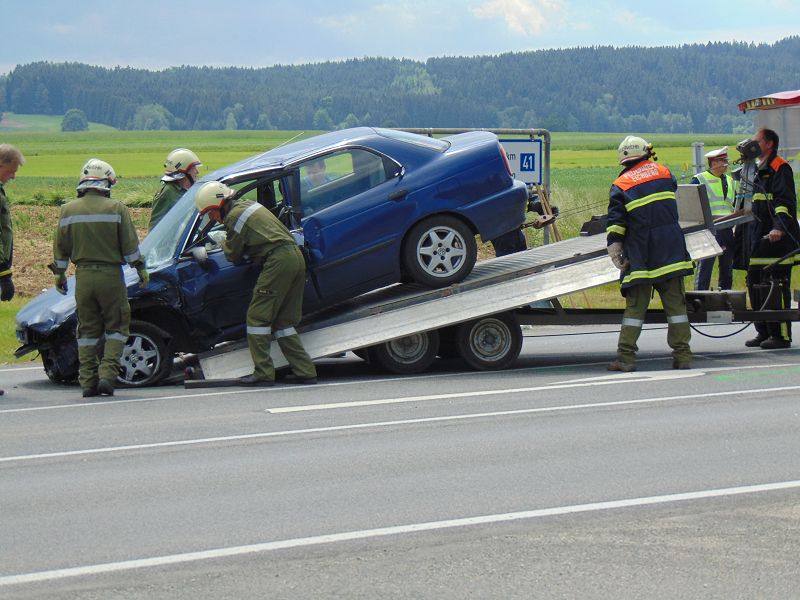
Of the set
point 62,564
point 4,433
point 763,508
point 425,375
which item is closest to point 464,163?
point 425,375

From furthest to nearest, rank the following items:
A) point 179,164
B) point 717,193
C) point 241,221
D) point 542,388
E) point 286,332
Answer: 1. point 717,193
2. point 179,164
3. point 286,332
4. point 241,221
5. point 542,388

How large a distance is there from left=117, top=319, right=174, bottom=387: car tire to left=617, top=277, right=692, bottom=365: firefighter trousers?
398cm

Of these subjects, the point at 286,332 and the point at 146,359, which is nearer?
the point at 286,332

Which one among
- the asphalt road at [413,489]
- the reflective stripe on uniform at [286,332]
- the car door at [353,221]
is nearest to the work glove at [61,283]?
the asphalt road at [413,489]

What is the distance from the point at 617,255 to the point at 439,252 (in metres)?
1.57

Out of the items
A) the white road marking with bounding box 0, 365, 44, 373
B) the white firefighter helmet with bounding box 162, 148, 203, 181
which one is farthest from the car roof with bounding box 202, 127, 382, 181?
the white road marking with bounding box 0, 365, 44, 373

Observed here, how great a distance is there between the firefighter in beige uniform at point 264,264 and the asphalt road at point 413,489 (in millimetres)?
444

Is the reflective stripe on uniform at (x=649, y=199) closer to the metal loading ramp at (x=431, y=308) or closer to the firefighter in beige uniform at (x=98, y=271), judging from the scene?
the metal loading ramp at (x=431, y=308)

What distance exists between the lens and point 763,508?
6488 mm

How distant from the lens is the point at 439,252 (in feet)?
37.8

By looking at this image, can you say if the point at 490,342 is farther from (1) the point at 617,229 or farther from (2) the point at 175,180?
(2) the point at 175,180

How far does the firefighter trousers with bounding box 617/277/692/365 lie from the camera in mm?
11289

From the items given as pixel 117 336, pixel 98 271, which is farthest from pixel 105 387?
pixel 98 271

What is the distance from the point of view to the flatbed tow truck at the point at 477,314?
36.6ft
